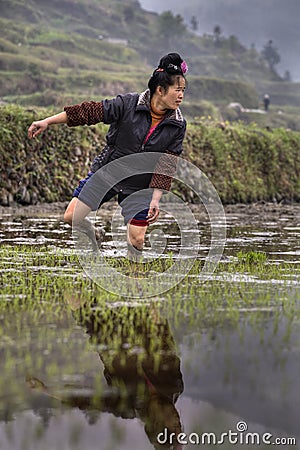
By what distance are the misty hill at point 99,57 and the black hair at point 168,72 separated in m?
14.9

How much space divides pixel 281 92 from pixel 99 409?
158184 mm

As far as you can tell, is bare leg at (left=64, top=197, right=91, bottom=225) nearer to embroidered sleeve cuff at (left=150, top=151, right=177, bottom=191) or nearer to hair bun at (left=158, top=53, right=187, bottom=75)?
embroidered sleeve cuff at (left=150, top=151, right=177, bottom=191)

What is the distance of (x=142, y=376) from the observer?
2594 mm

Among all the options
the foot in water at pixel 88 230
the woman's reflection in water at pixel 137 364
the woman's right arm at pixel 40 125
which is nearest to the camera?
the woman's reflection in water at pixel 137 364

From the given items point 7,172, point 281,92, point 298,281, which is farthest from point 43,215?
point 281,92

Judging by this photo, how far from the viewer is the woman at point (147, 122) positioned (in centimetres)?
598

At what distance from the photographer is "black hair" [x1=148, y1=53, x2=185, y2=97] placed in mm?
5945

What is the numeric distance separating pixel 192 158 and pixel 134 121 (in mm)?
11737

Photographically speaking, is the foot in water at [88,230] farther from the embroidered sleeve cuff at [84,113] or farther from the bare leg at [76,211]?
the embroidered sleeve cuff at [84,113]

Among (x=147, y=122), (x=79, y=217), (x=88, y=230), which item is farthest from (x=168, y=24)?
(x=147, y=122)

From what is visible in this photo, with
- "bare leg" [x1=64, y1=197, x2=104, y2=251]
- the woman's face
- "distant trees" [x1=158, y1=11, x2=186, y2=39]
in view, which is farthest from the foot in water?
"distant trees" [x1=158, y1=11, x2=186, y2=39]

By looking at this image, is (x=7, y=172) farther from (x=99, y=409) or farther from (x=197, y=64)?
(x=197, y=64)

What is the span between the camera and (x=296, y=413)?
7.43 feet

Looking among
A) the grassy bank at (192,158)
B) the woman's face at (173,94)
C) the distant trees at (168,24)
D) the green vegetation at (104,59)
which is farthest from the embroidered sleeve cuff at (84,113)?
the distant trees at (168,24)
